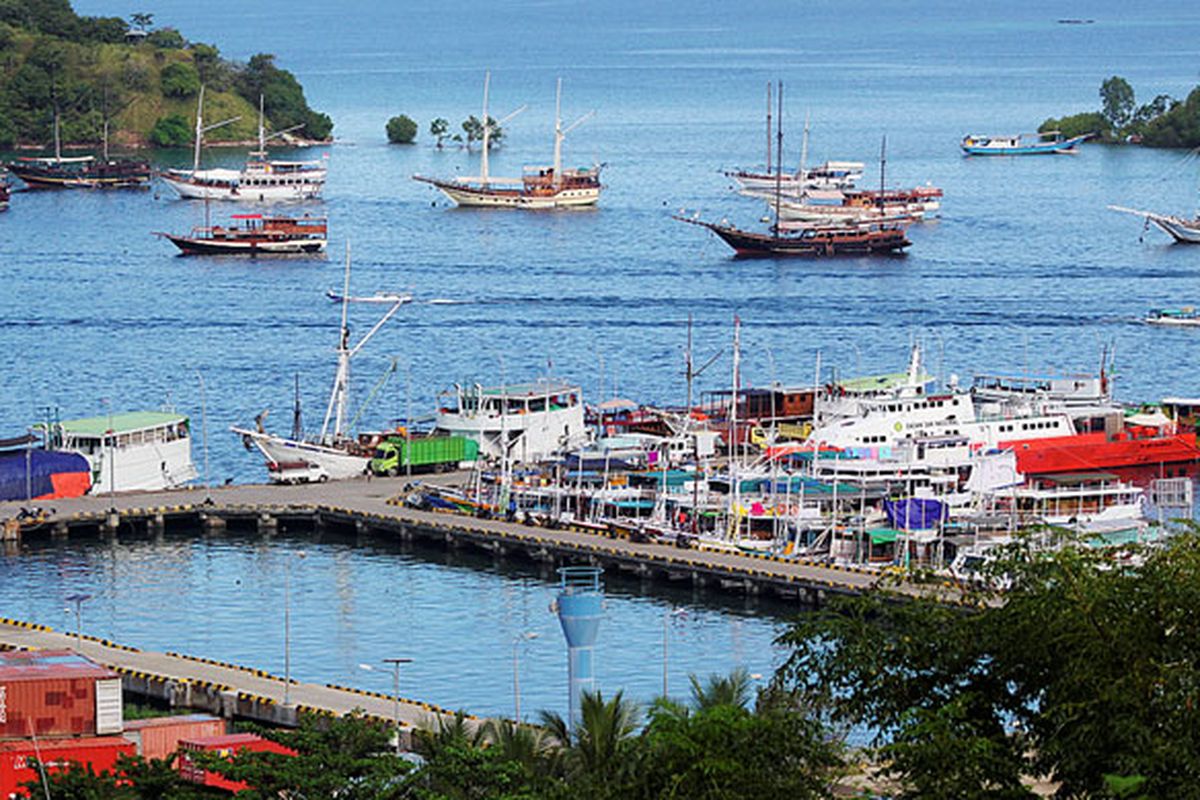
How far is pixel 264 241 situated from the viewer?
132000 millimetres

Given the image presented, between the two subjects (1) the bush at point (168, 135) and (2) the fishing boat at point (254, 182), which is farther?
(1) the bush at point (168, 135)

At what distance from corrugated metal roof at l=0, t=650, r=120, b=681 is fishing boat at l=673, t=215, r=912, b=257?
289 feet

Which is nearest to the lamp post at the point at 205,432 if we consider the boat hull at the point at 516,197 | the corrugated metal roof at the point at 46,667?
the corrugated metal roof at the point at 46,667

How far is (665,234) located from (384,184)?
3688 centimetres

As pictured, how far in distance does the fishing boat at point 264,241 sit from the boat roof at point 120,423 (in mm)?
58829

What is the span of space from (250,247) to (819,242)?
90.7 ft

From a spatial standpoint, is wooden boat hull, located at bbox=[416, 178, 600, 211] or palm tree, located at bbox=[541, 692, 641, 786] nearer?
palm tree, located at bbox=[541, 692, 641, 786]

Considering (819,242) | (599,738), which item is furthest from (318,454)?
(819,242)

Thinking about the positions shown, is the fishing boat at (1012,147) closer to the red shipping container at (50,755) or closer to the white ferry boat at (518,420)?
the white ferry boat at (518,420)

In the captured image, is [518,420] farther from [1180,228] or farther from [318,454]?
[1180,228]

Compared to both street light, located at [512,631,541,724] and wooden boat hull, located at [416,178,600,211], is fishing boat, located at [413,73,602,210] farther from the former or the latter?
street light, located at [512,631,541,724]

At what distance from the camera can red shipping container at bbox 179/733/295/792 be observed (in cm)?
3675

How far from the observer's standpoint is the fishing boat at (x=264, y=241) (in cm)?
13175

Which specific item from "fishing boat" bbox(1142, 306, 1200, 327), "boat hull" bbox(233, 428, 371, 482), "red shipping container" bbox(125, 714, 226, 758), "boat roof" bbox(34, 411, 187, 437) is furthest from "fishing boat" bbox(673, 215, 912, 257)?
"red shipping container" bbox(125, 714, 226, 758)
